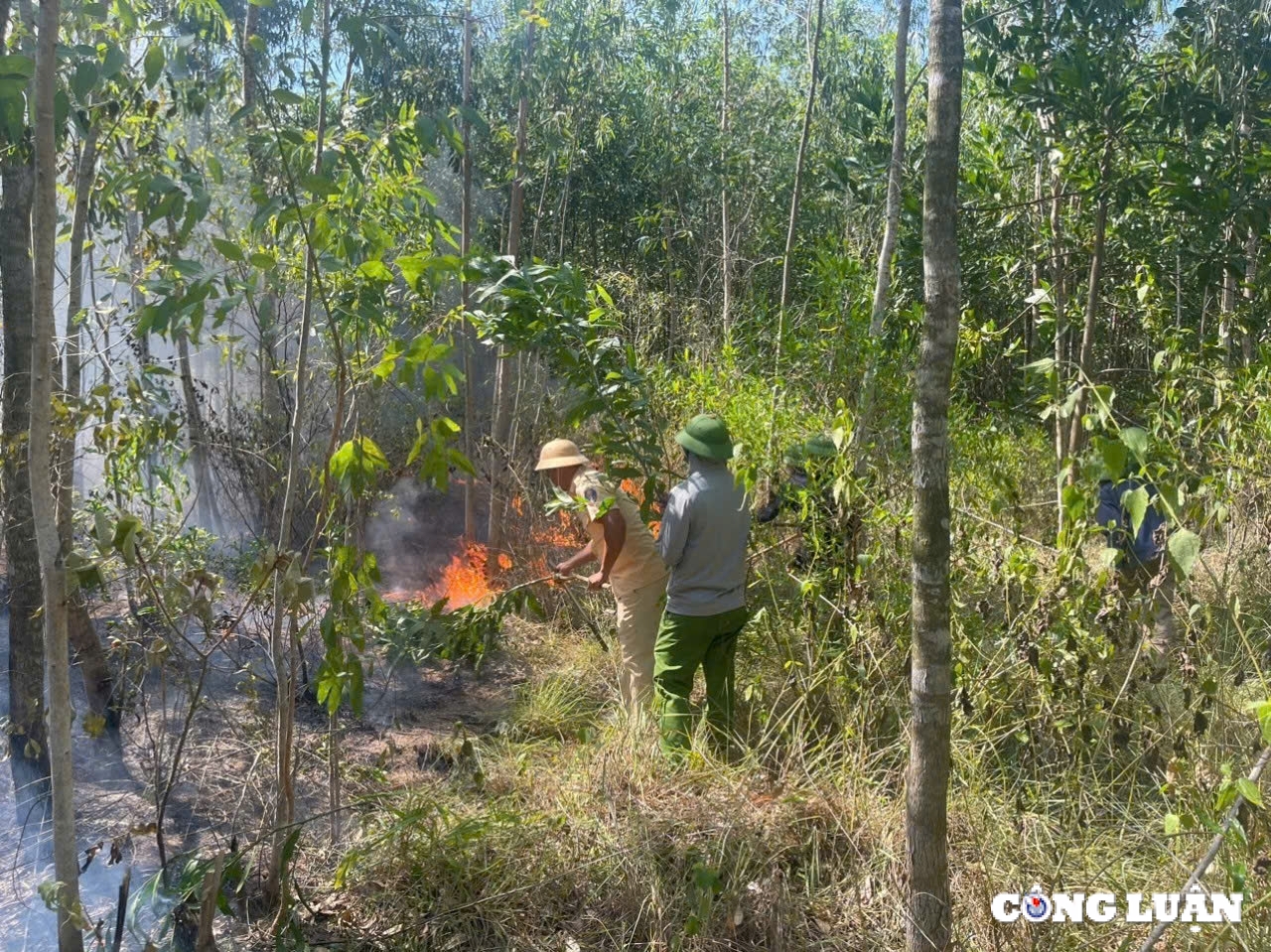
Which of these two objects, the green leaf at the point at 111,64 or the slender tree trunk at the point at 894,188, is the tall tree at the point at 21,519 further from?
the slender tree trunk at the point at 894,188

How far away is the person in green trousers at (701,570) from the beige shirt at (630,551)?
413 mm

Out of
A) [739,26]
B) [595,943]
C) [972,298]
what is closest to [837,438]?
[595,943]

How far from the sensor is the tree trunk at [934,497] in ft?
7.68

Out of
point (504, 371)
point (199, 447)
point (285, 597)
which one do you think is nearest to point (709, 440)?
point (285, 597)

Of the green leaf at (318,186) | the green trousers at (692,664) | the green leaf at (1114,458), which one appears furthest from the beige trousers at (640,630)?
the green leaf at (1114,458)

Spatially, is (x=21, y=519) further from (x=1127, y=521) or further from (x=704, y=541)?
(x=1127, y=521)

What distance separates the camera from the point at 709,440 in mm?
4352

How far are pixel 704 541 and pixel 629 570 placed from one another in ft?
2.10

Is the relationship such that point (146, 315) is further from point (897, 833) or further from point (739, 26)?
point (739, 26)

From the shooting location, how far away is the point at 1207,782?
3.15 meters

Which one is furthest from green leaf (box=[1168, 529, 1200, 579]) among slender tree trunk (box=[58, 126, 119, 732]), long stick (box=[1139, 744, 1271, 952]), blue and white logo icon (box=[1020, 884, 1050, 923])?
slender tree trunk (box=[58, 126, 119, 732])

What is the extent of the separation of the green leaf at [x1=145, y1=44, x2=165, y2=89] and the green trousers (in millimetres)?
2673

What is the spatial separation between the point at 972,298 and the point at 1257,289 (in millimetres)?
2826

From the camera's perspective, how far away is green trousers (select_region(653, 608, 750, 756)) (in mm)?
4336
